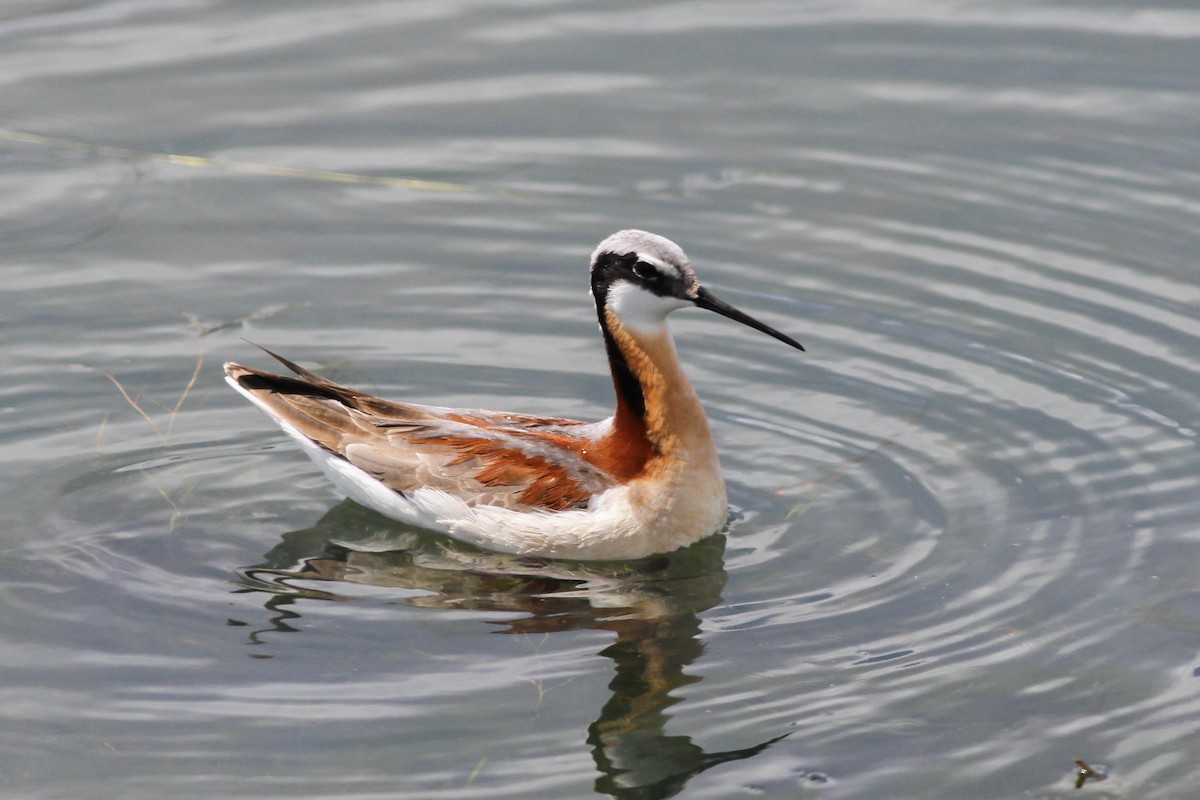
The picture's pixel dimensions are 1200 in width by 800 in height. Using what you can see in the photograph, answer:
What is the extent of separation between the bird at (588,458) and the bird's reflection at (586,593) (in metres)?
0.14

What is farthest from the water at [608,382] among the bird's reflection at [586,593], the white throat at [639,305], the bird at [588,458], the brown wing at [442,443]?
the white throat at [639,305]

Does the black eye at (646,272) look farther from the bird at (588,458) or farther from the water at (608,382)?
the water at (608,382)

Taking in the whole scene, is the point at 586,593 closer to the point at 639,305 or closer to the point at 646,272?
the point at 639,305

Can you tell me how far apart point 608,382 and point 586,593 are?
101 inches

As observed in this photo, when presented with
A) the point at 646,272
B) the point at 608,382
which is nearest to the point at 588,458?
the point at 646,272

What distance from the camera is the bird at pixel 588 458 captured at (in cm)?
1040

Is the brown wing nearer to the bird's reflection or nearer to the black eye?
the bird's reflection

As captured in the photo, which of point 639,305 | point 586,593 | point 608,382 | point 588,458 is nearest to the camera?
point 586,593

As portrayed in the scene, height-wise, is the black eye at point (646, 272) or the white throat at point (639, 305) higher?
the black eye at point (646, 272)

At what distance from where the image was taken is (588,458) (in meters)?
10.6

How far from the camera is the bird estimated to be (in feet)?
34.1

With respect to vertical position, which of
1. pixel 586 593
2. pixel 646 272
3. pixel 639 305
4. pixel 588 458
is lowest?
pixel 586 593

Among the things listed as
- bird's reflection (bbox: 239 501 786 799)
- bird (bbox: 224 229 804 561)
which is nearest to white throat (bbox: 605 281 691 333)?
bird (bbox: 224 229 804 561)

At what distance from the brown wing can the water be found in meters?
0.46
